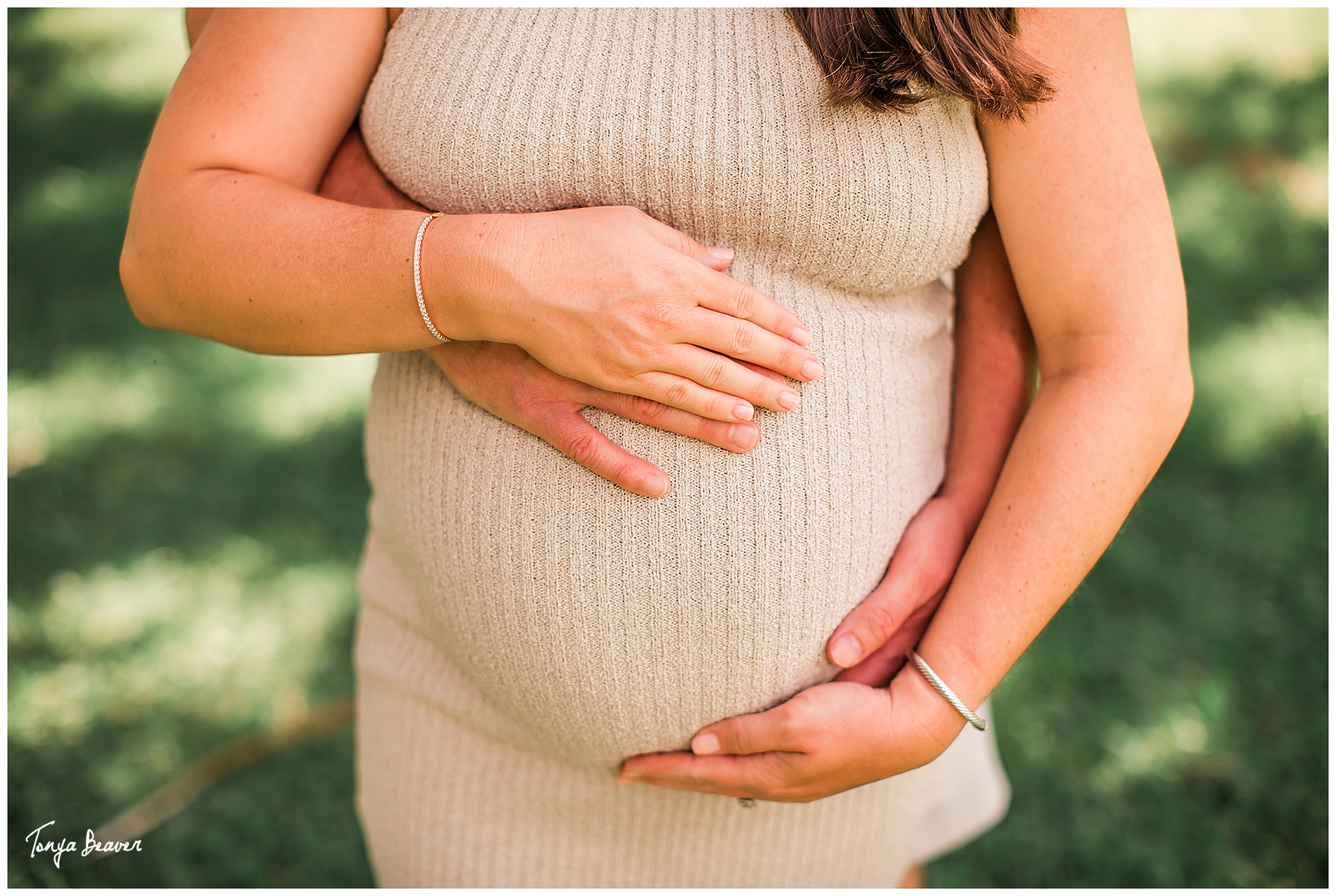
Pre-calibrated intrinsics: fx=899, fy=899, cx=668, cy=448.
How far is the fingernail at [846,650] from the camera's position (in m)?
1.16

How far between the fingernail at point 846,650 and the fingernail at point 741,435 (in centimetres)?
30

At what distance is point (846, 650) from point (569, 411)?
0.47 m

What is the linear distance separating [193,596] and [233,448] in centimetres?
78

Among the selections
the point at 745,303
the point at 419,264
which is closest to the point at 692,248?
the point at 745,303

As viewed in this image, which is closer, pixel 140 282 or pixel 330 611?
pixel 140 282

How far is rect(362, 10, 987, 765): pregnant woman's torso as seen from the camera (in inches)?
41.5

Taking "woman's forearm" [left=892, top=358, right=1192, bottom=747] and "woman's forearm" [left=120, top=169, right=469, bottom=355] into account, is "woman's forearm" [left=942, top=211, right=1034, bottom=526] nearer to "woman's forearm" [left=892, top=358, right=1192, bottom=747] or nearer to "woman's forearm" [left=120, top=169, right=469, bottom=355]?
"woman's forearm" [left=892, top=358, right=1192, bottom=747]

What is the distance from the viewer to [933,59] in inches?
40.1

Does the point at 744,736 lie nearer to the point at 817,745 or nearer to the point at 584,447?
the point at 817,745

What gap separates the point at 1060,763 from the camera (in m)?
2.46

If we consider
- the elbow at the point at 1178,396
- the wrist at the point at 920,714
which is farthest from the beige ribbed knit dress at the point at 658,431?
the elbow at the point at 1178,396

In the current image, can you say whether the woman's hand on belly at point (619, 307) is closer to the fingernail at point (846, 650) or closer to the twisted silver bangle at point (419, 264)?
the twisted silver bangle at point (419, 264)
